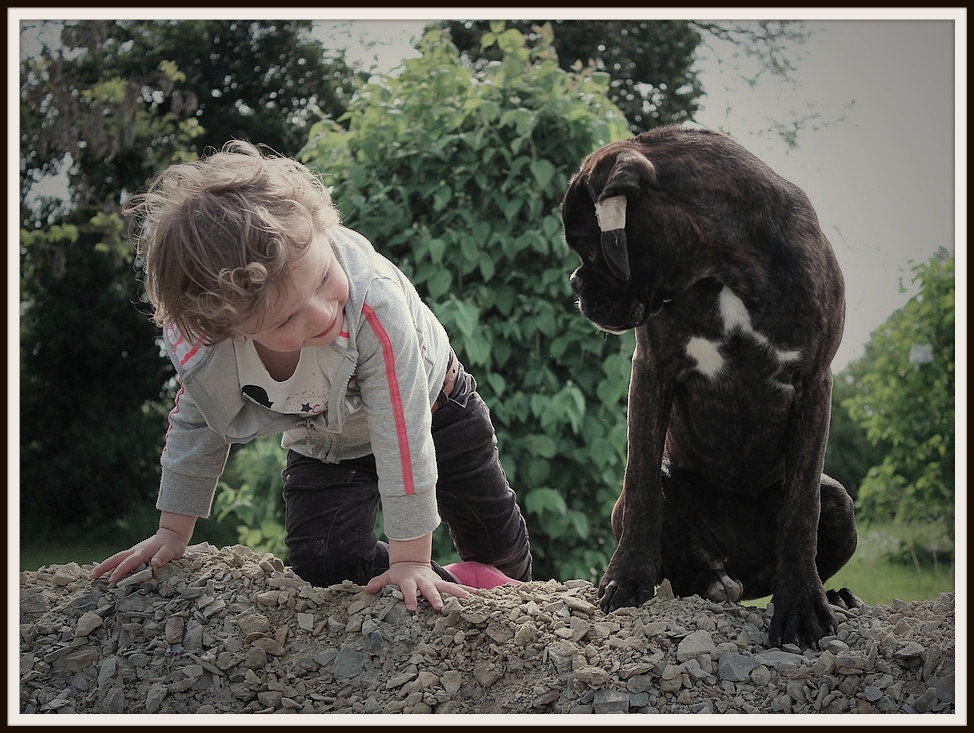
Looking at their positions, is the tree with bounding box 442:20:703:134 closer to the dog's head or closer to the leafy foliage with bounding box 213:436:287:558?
the leafy foliage with bounding box 213:436:287:558

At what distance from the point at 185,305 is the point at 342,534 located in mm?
1164

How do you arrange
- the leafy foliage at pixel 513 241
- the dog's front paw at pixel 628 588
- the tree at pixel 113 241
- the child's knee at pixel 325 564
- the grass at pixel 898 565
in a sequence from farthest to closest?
the tree at pixel 113 241, the grass at pixel 898 565, the leafy foliage at pixel 513 241, the child's knee at pixel 325 564, the dog's front paw at pixel 628 588

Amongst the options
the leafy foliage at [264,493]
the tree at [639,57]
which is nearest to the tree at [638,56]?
the tree at [639,57]

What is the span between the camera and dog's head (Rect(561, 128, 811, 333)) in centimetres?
284

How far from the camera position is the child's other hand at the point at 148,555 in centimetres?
353

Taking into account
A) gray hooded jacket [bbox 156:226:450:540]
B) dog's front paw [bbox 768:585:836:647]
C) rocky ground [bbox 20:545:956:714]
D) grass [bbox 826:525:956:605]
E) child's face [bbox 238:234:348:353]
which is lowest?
grass [bbox 826:525:956:605]

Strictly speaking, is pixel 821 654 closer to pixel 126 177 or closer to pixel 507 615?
pixel 507 615

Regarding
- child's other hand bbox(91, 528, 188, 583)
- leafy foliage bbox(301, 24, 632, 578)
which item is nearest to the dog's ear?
leafy foliage bbox(301, 24, 632, 578)

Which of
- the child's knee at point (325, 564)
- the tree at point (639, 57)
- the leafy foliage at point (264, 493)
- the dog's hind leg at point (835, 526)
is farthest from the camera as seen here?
the tree at point (639, 57)

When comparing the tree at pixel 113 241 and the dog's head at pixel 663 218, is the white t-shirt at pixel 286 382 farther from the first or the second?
the tree at pixel 113 241

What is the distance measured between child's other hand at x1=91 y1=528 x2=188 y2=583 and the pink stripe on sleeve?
3.34 feet

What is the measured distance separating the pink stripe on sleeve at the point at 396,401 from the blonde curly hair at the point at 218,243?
356 millimetres

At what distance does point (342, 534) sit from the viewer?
3.70m

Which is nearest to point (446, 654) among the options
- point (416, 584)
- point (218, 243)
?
point (416, 584)
